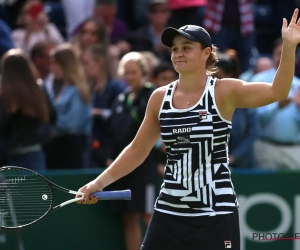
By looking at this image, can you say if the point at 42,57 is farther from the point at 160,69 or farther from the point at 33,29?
the point at 160,69

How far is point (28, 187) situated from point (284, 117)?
3.90 metres

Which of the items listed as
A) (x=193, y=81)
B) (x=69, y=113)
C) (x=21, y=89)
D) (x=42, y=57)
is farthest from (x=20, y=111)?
(x=193, y=81)

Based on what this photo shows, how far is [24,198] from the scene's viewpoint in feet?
17.5

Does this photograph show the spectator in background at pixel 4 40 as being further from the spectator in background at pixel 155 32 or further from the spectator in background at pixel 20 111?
the spectator in background at pixel 155 32

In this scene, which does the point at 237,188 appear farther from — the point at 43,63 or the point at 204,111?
the point at 204,111

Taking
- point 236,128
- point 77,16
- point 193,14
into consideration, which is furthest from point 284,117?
point 77,16

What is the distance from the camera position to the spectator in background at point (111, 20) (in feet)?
33.7

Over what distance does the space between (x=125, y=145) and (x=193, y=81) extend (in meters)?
2.85

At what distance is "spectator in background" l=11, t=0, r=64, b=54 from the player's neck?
5016 millimetres

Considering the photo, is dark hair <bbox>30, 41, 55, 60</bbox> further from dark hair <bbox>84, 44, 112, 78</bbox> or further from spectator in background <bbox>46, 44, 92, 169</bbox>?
spectator in background <bbox>46, 44, 92, 169</bbox>

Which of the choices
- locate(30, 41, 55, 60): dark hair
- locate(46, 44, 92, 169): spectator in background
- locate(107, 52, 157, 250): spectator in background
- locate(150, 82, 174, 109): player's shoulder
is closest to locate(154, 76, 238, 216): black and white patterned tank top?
locate(150, 82, 174, 109): player's shoulder

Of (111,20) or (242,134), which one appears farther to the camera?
(111,20)

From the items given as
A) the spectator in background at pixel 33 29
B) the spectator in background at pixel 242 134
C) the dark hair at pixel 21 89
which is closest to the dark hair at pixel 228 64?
the spectator in background at pixel 242 134

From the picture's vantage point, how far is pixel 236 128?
836 centimetres
